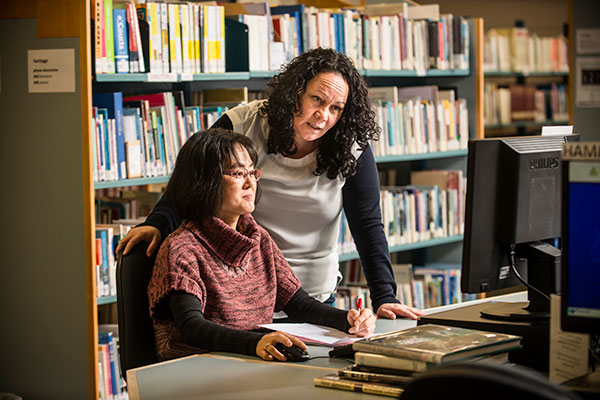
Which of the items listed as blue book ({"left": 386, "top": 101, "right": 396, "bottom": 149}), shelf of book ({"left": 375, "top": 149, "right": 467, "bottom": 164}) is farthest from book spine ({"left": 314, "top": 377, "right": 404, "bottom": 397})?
blue book ({"left": 386, "top": 101, "right": 396, "bottom": 149})

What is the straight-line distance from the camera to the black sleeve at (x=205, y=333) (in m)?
1.70

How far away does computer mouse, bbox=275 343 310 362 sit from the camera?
1647mm

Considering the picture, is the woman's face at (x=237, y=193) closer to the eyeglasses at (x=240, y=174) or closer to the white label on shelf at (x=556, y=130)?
the eyeglasses at (x=240, y=174)

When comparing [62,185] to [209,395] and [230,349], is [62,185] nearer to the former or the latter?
[230,349]

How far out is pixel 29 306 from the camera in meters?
3.04

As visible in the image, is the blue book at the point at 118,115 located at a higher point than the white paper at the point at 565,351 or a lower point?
higher

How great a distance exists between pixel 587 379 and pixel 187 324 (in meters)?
0.82

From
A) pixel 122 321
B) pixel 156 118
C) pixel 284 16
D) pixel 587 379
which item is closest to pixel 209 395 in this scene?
pixel 122 321

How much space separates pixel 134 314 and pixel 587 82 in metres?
4.11

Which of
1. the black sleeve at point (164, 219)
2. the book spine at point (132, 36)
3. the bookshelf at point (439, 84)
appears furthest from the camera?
the bookshelf at point (439, 84)

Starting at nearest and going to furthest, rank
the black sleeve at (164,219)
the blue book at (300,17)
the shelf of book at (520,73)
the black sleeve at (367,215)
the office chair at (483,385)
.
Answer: the office chair at (483,385)
the black sleeve at (164,219)
the black sleeve at (367,215)
the blue book at (300,17)
the shelf of book at (520,73)

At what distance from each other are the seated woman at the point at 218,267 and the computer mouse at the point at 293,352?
0.41 ft

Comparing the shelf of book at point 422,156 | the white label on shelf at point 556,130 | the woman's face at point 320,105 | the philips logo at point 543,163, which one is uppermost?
the woman's face at point 320,105

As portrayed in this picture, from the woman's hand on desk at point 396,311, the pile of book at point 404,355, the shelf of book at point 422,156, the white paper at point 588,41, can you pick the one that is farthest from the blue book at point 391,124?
the pile of book at point 404,355
